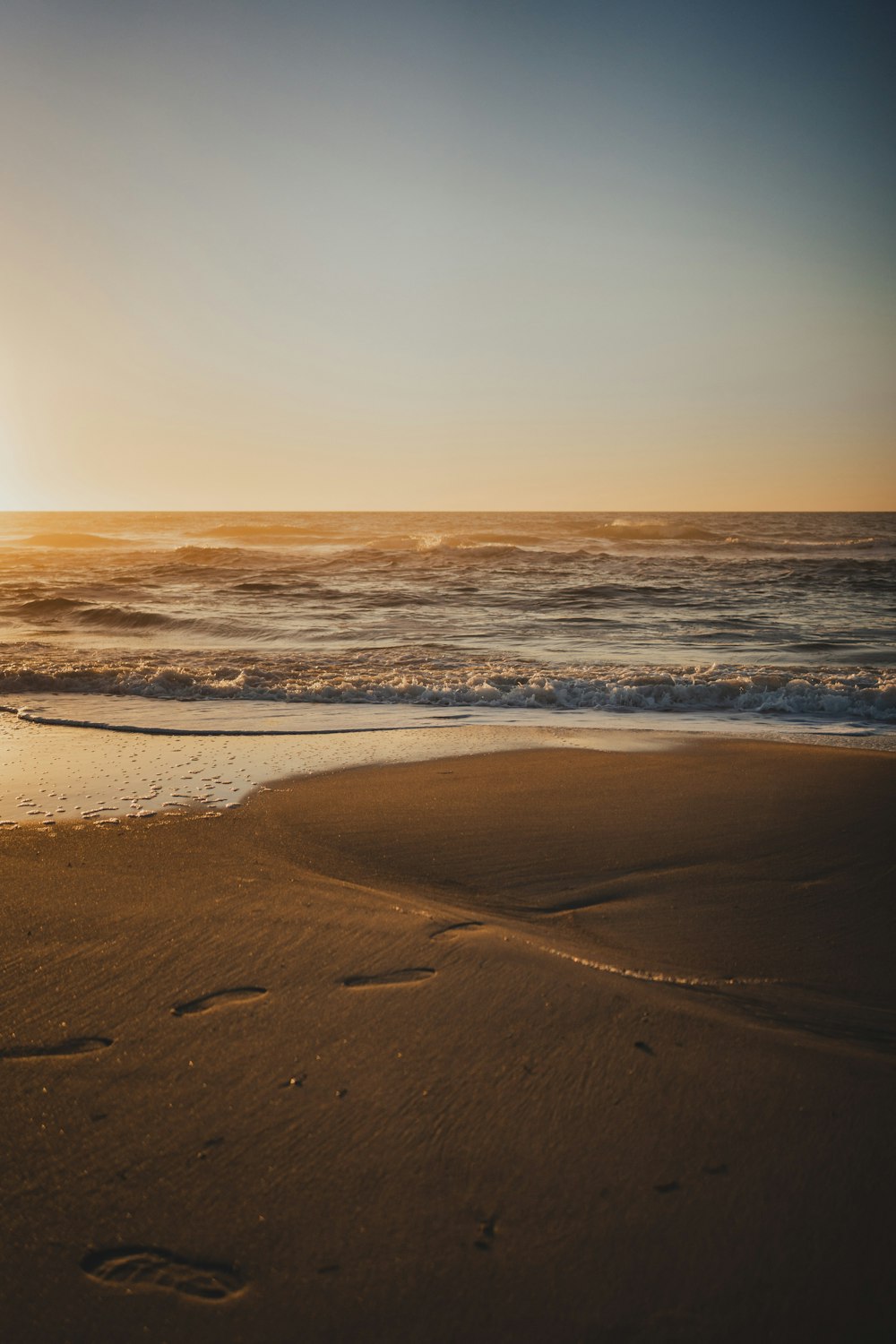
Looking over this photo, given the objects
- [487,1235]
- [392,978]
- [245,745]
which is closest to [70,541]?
[245,745]

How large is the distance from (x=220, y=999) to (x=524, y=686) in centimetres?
638

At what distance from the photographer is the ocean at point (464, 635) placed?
830 centimetres

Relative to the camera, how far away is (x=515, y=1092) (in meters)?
2.05

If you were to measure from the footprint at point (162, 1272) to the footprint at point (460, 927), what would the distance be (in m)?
1.43

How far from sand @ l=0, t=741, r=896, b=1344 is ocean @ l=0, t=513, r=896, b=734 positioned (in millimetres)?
4191

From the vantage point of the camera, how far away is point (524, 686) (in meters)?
8.58

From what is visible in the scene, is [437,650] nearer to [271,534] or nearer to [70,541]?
[70,541]

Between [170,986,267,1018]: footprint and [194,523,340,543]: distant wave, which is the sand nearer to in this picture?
[170,986,267,1018]: footprint

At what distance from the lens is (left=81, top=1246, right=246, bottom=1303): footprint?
1532 millimetres

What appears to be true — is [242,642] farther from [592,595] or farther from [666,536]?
[666,536]

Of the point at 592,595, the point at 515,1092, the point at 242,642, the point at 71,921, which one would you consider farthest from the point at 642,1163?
the point at 592,595

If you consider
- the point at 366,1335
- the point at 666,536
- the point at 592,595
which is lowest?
the point at 366,1335

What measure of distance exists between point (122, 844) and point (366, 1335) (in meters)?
2.88

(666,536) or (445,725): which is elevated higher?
(666,536)
